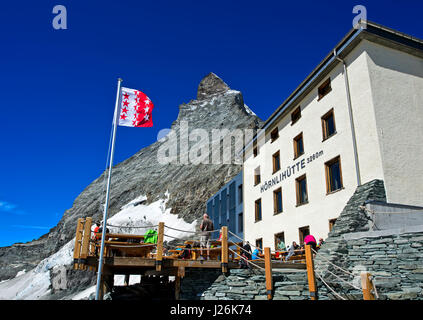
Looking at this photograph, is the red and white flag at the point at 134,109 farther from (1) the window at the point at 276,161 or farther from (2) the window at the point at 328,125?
(1) the window at the point at 276,161

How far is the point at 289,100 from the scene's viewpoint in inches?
837

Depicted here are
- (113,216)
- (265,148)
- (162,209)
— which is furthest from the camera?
(113,216)

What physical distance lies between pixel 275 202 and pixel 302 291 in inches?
464

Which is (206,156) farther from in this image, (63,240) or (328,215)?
(328,215)

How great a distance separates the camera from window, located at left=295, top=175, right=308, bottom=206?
61.0 feet

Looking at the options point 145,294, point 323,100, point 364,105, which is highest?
point 323,100

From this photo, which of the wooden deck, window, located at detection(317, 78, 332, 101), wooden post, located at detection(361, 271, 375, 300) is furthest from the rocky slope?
wooden post, located at detection(361, 271, 375, 300)

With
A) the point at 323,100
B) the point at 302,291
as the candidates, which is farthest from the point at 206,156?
the point at 302,291

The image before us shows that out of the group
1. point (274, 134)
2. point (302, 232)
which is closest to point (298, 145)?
point (274, 134)

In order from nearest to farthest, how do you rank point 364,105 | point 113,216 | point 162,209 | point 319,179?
point 364,105, point 319,179, point 162,209, point 113,216

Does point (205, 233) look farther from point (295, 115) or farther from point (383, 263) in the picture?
point (295, 115)

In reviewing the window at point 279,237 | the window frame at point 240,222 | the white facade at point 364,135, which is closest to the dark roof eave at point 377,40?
the white facade at point 364,135

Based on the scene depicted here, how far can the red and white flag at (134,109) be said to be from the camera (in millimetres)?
11703

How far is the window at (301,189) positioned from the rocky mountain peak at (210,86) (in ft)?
244
